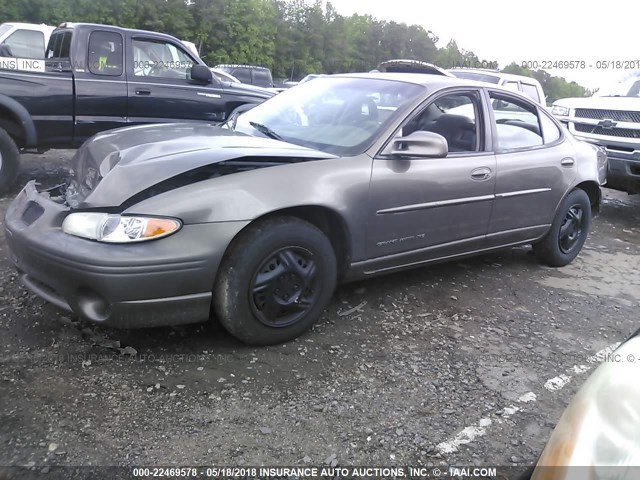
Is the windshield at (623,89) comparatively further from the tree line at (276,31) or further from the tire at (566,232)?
the tree line at (276,31)

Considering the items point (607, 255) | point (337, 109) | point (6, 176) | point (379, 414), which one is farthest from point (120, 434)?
point (607, 255)

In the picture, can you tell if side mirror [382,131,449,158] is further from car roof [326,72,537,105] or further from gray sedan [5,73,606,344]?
car roof [326,72,537,105]

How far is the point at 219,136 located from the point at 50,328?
1.46 meters

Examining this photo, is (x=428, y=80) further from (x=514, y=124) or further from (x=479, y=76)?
(x=479, y=76)

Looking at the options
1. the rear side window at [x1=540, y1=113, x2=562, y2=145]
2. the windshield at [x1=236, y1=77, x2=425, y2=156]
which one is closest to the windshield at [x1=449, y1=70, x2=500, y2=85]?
the rear side window at [x1=540, y1=113, x2=562, y2=145]

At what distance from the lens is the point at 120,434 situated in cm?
235

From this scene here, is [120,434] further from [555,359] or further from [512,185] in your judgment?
[512,185]

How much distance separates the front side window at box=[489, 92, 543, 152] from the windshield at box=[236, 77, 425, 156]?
832 millimetres

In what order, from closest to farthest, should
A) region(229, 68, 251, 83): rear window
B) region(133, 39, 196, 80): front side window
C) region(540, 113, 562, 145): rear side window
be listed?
region(540, 113, 562, 145): rear side window → region(133, 39, 196, 80): front side window → region(229, 68, 251, 83): rear window

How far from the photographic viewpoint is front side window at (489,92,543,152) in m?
4.23

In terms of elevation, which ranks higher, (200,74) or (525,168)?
(200,74)

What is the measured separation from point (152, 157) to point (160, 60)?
173 inches

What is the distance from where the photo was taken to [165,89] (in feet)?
22.1

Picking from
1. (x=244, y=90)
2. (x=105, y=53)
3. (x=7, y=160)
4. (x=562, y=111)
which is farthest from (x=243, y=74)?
(x=7, y=160)
